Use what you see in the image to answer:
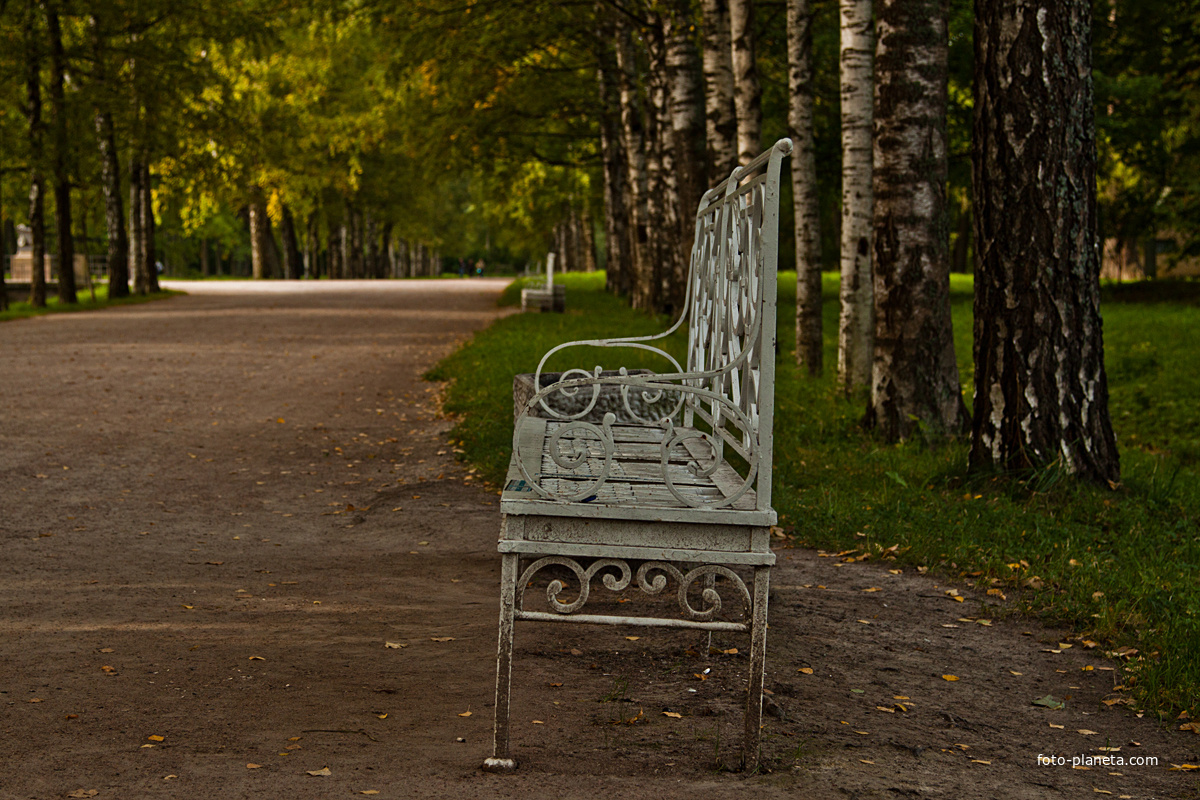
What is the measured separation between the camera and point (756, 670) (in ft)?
11.1

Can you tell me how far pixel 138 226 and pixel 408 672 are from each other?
29122mm

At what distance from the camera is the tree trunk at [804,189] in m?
12.4

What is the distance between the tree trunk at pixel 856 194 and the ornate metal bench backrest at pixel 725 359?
474 cm

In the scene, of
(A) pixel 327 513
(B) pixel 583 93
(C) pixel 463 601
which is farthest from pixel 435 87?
(C) pixel 463 601

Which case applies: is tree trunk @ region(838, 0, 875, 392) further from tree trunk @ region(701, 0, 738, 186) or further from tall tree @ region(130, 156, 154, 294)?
tall tree @ region(130, 156, 154, 294)

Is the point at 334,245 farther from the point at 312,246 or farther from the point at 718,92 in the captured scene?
the point at 718,92

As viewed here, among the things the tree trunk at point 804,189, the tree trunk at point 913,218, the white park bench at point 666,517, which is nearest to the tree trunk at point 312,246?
the tree trunk at point 804,189

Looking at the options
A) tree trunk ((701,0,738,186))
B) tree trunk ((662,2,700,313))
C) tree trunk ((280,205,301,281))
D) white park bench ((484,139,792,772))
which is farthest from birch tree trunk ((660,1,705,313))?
tree trunk ((280,205,301,281))

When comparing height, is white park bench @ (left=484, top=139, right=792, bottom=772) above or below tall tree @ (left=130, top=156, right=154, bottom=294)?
below

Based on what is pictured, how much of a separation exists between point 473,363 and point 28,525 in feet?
25.4

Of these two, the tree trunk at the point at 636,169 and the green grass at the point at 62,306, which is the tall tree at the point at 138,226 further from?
the tree trunk at the point at 636,169

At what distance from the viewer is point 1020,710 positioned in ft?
13.2

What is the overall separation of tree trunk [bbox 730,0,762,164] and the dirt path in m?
6.33

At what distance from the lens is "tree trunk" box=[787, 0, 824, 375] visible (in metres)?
12.4
